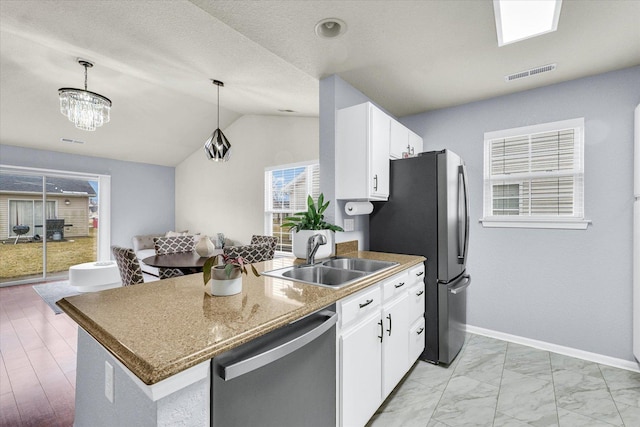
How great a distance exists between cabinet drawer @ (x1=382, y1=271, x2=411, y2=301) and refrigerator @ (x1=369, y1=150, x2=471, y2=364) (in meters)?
0.45

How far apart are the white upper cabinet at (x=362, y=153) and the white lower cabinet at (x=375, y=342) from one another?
752mm

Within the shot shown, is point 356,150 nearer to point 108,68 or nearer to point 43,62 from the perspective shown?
point 108,68

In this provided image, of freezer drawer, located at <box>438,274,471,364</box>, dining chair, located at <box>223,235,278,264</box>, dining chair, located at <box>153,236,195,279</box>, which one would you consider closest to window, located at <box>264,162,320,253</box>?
dining chair, located at <box>153,236,195,279</box>

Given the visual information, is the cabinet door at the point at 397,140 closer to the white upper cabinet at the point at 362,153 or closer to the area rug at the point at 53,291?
the white upper cabinet at the point at 362,153

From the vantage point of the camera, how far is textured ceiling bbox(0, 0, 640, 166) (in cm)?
181

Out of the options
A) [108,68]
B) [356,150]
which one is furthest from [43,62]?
[356,150]

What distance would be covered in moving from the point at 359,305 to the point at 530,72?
2480mm

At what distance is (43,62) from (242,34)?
316 centimetres

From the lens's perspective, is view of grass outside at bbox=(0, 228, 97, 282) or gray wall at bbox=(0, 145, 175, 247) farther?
gray wall at bbox=(0, 145, 175, 247)

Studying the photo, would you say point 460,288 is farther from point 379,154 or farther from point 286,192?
point 286,192

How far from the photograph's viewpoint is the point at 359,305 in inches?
63.4

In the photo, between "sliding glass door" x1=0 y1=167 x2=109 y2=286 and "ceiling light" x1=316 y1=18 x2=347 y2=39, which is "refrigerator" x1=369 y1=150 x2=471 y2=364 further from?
"sliding glass door" x1=0 y1=167 x2=109 y2=286

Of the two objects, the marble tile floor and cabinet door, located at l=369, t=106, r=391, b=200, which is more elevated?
cabinet door, located at l=369, t=106, r=391, b=200

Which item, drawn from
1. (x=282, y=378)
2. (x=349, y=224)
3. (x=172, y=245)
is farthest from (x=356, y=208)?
(x=172, y=245)
